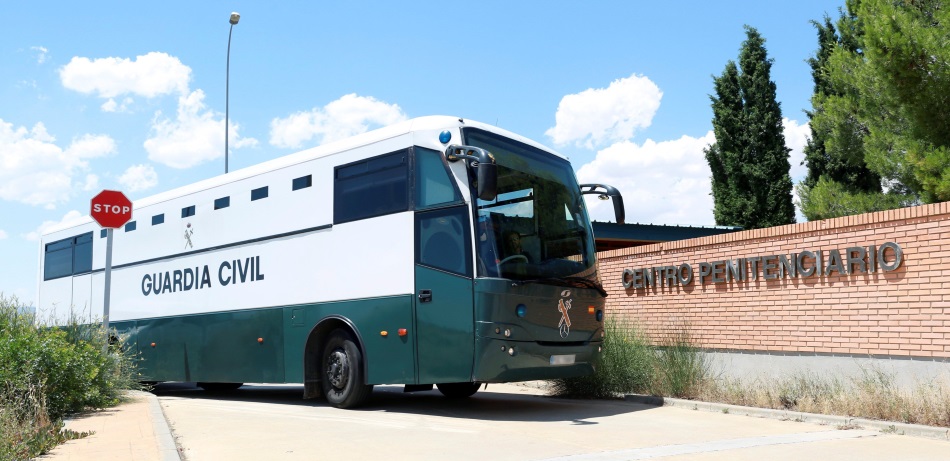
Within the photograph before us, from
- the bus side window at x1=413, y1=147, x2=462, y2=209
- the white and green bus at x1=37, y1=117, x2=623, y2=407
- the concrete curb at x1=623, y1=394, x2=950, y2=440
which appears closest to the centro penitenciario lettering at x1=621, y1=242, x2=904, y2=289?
the concrete curb at x1=623, y1=394, x2=950, y2=440

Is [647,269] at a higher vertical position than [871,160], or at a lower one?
lower

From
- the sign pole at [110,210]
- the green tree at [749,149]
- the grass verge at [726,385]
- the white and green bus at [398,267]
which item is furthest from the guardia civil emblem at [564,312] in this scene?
the green tree at [749,149]

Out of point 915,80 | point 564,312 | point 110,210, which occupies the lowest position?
point 564,312

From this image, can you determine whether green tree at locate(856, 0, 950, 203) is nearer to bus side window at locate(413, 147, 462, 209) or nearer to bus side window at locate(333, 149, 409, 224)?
bus side window at locate(413, 147, 462, 209)

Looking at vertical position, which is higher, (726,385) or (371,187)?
(371,187)

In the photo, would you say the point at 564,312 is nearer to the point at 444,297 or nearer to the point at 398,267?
the point at 444,297

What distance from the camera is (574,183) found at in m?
12.0

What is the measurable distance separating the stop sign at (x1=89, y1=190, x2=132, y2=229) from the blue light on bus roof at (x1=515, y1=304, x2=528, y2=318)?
8113mm

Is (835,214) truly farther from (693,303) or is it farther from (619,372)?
(619,372)

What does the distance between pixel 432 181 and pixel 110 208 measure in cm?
705

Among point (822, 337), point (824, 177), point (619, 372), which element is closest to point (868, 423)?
point (822, 337)

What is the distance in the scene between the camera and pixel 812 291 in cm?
1252

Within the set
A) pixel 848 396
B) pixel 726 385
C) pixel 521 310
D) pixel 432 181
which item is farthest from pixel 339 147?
pixel 848 396

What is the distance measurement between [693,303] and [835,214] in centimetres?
752
